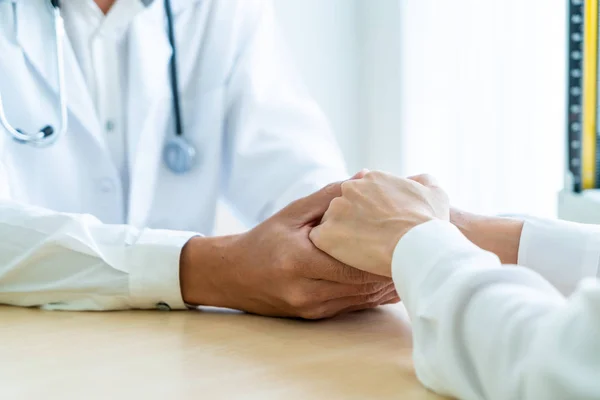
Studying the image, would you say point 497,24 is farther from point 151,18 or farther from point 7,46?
point 7,46

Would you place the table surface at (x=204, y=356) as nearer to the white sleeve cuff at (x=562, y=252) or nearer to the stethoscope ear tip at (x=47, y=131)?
the white sleeve cuff at (x=562, y=252)

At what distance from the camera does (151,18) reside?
1.50 meters

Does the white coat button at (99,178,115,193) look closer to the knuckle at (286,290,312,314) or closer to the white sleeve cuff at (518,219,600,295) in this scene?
the knuckle at (286,290,312,314)

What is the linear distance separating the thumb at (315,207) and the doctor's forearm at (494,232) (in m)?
0.16

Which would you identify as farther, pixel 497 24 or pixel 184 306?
pixel 497 24

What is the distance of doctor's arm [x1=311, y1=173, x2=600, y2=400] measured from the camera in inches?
20.0

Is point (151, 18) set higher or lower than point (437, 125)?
higher

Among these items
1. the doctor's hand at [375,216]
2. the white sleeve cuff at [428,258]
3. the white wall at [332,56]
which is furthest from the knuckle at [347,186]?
the white wall at [332,56]

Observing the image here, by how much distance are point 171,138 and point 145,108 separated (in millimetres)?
79

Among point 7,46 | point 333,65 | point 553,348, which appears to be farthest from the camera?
point 333,65

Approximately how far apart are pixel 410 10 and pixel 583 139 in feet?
3.42

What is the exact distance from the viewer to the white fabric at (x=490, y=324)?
1.66ft

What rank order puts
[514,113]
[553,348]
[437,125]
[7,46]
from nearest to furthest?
1. [553,348]
2. [7,46]
3. [514,113]
4. [437,125]

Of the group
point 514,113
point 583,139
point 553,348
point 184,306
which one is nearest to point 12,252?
point 184,306
